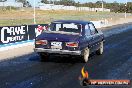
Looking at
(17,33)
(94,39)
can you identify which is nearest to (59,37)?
(94,39)

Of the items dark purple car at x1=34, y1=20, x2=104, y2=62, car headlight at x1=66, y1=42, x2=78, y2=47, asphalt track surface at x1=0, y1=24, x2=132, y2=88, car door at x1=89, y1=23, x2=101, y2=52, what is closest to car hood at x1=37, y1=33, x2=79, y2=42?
dark purple car at x1=34, y1=20, x2=104, y2=62

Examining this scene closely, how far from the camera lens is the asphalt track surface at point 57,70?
10088 mm

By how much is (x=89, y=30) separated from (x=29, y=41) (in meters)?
7.56

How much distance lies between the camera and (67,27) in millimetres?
15008

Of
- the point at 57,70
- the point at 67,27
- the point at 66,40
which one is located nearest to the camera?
the point at 57,70

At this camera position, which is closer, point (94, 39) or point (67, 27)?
point (67, 27)

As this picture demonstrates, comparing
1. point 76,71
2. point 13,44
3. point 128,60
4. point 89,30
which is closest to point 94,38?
point 89,30

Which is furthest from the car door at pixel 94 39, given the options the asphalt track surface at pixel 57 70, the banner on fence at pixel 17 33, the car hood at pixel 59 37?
the banner on fence at pixel 17 33

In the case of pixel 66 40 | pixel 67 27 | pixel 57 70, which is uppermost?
pixel 67 27

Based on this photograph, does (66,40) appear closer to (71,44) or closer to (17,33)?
(71,44)

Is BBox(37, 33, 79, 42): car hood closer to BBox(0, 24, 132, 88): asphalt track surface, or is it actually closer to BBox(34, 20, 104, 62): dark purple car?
BBox(34, 20, 104, 62): dark purple car

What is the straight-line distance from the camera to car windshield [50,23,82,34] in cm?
1490

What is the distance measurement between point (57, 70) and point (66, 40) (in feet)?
5.75

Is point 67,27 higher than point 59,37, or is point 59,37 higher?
point 67,27
